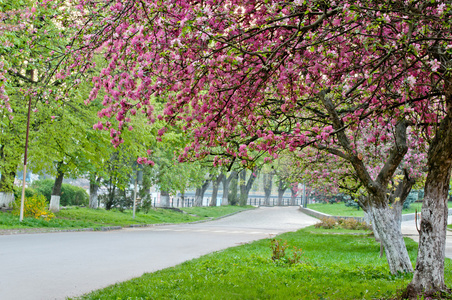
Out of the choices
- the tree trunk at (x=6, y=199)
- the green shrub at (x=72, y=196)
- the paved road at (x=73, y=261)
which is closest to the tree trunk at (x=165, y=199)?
the green shrub at (x=72, y=196)

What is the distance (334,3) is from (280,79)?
1.79 meters

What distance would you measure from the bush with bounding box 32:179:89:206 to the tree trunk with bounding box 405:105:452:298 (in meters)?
32.0

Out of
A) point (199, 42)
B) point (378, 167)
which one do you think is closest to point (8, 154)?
point (378, 167)

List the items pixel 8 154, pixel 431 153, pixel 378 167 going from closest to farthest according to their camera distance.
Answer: pixel 431 153
pixel 378 167
pixel 8 154

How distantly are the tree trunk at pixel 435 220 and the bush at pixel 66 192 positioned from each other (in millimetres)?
31975

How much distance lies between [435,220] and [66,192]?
111 ft

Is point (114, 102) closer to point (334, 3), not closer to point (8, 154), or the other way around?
point (334, 3)

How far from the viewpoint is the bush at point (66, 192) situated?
3462cm

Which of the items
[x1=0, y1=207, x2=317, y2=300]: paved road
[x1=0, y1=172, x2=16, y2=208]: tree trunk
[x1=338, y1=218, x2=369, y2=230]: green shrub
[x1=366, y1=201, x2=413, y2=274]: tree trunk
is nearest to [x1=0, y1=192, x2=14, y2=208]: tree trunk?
[x1=0, y1=172, x2=16, y2=208]: tree trunk

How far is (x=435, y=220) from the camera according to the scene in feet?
21.1

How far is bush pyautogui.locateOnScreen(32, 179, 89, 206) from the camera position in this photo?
34625 millimetres

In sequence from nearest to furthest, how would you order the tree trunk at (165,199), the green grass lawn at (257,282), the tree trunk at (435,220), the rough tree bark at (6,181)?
the tree trunk at (435,220) < the green grass lawn at (257,282) < the rough tree bark at (6,181) < the tree trunk at (165,199)

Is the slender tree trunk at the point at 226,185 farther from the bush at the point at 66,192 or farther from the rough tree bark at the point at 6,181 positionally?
the rough tree bark at the point at 6,181

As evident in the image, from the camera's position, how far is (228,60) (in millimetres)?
5004
